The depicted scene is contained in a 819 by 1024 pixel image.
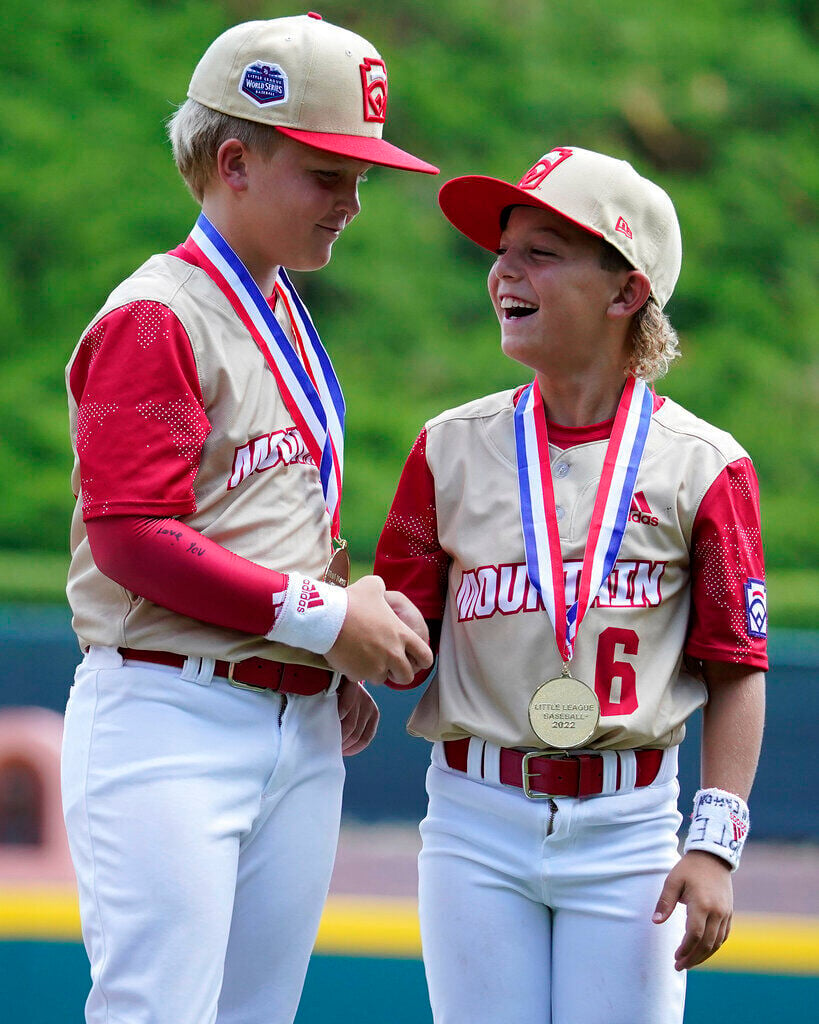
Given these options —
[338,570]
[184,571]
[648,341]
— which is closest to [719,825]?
[338,570]

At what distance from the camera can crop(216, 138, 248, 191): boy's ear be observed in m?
2.41

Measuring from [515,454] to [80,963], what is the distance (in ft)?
7.55

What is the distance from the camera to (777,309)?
8766 mm

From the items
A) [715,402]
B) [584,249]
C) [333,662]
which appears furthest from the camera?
[715,402]

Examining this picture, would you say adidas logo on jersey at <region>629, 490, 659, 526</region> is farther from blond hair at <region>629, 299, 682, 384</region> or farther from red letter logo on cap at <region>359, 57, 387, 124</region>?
red letter logo on cap at <region>359, 57, 387, 124</region>

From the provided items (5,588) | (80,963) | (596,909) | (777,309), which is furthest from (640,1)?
(596,909)

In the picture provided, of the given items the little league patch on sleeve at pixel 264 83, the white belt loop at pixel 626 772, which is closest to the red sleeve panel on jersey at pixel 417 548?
the white belt loop at pixel 626 772

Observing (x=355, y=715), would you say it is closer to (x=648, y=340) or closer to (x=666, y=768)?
(x=666, y=768)

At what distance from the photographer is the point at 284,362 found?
95.7 inches

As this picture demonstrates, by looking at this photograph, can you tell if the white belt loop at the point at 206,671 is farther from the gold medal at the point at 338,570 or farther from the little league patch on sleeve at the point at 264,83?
the little league patch on sleeve at the point at 264,83

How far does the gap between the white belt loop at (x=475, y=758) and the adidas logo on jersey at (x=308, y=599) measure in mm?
442

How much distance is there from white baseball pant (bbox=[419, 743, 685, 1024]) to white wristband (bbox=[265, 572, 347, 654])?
1.44ft

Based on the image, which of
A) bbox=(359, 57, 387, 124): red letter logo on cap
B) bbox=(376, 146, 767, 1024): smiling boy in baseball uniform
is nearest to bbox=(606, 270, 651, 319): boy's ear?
bbox=(376, 146, 767, 1024): smiling boy in baseball uniform

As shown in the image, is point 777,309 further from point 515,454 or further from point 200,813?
point 200,813
